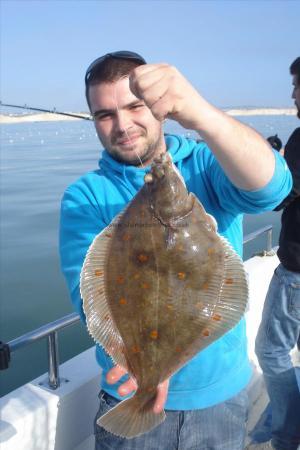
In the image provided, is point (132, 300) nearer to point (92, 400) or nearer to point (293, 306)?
point (92, 400)

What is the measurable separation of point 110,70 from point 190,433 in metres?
2.09

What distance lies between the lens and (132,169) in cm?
256

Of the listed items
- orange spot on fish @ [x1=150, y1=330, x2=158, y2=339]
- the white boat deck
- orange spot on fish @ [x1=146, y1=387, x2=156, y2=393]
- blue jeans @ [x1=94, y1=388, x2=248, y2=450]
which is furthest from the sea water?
orange spot on fish @ [x1=150, y1=330, x2=158, y2=339]

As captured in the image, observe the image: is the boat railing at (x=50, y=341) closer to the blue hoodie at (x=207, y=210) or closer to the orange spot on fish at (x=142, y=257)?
the blue hoodie at (x=207, y=210)

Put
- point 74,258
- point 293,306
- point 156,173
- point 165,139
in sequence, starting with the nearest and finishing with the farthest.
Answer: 1. point 156,173
2. point 74,258
3. point 165,139
4. point 293,306

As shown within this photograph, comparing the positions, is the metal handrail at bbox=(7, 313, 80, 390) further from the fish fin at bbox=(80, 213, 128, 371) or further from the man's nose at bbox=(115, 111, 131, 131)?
the man's nose at bbox=(115, 111, 131, 131)

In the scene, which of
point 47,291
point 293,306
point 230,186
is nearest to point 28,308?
point 47,291

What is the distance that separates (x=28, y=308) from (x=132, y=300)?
6.18 metres

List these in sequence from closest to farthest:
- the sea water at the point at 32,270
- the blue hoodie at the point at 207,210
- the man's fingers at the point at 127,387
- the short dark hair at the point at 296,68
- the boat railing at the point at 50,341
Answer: the man's fingers at the point at 127,387 < the blue hoodie at the point at 207,210 < the boat railing at the point at 50,341 < the short dark hair at the point at 296,68 < the sea water at the point at 32,270

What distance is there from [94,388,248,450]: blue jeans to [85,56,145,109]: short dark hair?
1839 millimetres

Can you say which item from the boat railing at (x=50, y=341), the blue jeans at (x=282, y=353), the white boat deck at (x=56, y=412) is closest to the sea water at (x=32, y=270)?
the white boat deck at (x=56, y=412)

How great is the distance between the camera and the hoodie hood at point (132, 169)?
8.39 feet

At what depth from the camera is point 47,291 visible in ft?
26.8

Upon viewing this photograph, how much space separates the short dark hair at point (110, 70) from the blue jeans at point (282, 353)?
2.30 metres
